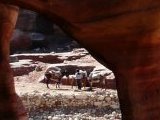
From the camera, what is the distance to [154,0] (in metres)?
4.24

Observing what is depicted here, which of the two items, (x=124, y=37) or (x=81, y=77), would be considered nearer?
(x=124, y=37)

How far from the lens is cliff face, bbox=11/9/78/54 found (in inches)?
1291

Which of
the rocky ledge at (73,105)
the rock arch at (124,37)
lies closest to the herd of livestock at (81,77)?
the rocky ledge at (73,105)

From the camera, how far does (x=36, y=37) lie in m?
34.4

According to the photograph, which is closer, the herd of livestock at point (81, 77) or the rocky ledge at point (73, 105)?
the rocky ledge at point (73, 105)

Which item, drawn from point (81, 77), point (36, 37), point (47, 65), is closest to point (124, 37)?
point (81, 77)

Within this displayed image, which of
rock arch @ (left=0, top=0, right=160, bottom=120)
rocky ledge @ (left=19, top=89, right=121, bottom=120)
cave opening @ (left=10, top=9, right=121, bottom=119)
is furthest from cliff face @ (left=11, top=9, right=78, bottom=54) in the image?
rock arch @ (left=0, top=0, right=160, bottom=120)

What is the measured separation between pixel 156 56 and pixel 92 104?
1144 centimetres

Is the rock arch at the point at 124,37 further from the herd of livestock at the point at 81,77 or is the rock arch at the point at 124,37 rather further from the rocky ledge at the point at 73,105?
the herd of livestock at the point at 81,77

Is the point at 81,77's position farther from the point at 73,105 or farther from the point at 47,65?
the point at 47,65

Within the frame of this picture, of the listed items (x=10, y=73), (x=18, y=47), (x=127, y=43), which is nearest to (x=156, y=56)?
(x=127, y=43)

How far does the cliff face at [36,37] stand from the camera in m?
32.8

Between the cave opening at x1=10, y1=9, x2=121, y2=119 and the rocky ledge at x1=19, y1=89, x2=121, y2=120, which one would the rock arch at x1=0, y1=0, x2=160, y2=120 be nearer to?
the cave opening at x1=10, y1=9, x2=121, y2=119

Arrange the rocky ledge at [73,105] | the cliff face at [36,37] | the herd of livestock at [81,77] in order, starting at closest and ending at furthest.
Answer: the rocky ledge at [73,105]
the herd of livestock at [81,77]
the cliff face at [36,37]
